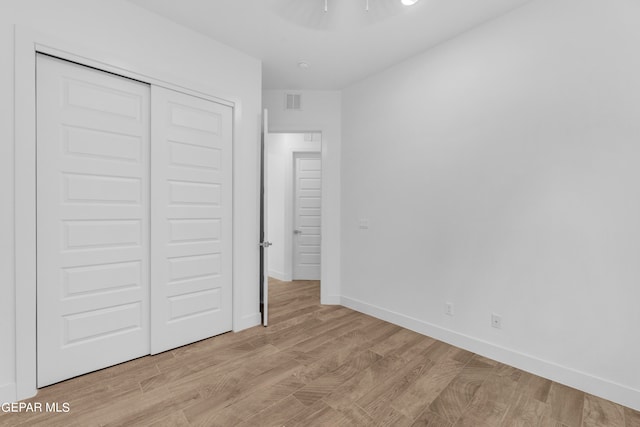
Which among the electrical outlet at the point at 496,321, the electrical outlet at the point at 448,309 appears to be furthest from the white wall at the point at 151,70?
the electrical outlet at the point at 496,321

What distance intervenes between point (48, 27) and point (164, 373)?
265cm

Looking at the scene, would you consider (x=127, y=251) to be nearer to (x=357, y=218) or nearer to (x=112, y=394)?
(x=112, y=394)

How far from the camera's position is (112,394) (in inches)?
79.3

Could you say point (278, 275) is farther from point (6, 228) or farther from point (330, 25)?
point (330, 25)

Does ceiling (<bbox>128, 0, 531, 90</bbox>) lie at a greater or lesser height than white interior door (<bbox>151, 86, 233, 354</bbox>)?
greater

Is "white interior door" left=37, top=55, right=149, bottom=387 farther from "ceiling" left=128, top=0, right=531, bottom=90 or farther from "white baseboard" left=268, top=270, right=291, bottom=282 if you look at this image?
"white baseboard" left=268, top=270, right=291, bottom=282

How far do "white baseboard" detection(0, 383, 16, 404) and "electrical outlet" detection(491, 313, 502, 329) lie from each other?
3.60 metres

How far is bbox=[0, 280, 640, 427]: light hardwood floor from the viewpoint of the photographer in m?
1.80

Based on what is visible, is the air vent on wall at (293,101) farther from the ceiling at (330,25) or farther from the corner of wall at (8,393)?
the corner of wall at (8,393)

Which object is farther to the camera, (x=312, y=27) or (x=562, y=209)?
(x=312, y=27)

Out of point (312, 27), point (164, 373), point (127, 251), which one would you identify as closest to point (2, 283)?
point (127, 251)

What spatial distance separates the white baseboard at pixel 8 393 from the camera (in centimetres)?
186

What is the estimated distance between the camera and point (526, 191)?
94.0 inches

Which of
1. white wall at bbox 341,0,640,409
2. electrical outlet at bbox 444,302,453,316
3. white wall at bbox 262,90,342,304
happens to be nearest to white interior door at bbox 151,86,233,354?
white wall at bbox 262,90,342,304
